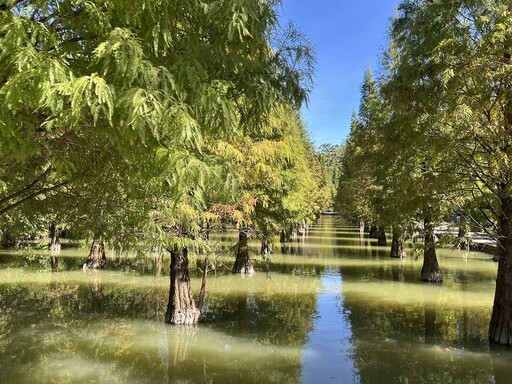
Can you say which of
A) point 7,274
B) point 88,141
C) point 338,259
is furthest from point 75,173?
point 338,259

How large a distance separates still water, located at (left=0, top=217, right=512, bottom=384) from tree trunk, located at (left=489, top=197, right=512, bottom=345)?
1.74ft

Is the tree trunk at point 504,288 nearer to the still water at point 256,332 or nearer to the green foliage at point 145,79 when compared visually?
the still water at point 256,332

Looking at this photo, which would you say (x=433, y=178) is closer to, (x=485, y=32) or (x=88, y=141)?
(x=485, y=32)

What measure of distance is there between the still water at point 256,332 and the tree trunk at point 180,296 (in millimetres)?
436

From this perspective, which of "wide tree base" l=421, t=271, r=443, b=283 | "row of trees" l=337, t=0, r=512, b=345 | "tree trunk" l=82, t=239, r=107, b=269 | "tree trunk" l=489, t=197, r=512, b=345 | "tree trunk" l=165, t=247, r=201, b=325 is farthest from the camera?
"tree trunk" l=82, t=239, r=107, b=269

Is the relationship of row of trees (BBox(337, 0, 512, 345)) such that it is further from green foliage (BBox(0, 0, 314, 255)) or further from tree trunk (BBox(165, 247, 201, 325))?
green foliage (BBox(0, 0, 314, 255))

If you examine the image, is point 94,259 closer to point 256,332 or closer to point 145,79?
point 256,332

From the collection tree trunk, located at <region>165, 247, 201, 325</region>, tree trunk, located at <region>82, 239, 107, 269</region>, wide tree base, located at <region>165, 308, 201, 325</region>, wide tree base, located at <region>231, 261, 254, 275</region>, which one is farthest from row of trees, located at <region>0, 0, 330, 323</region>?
tree trunk, located at <region>82, 239, 107, 269</region>

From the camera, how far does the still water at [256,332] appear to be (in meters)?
9.39

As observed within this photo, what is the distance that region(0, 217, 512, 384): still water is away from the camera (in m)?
9.39

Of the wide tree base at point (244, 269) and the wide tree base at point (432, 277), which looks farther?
the wide tree base at point (244, 269)

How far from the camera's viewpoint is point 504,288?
432 inches

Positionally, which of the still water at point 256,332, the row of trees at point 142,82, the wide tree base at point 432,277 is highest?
the row of trees at point 142,82

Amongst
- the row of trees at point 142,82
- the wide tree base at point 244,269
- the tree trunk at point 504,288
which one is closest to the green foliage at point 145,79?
the row of trees at point 142,82
